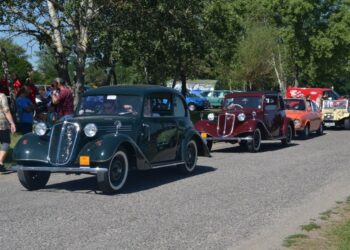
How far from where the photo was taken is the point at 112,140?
30.8ft

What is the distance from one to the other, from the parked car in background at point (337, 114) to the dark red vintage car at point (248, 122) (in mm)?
8041

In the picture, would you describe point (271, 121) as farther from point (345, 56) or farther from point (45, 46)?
point (345, 56)

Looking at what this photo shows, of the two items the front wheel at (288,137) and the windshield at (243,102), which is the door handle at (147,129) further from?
the front wheel at (288,137)

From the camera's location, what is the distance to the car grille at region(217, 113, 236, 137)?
53.6 ft

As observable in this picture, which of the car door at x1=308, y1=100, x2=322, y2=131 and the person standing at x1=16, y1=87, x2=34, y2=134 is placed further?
the car door at x1=308, y1=100, x2=322, y2=131

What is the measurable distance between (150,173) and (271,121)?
658cm

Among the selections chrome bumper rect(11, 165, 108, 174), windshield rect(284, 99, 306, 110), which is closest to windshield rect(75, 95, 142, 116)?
chrome bumper rect(11, 165, 108, 174)

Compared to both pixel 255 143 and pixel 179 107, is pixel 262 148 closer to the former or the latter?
pixel 255 143

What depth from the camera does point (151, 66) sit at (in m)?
26.0

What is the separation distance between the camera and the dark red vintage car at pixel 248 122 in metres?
16.3

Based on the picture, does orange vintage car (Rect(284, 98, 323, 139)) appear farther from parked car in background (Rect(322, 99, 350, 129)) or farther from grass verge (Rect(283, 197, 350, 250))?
grass verge (Rect(283, 197, 350, 250))

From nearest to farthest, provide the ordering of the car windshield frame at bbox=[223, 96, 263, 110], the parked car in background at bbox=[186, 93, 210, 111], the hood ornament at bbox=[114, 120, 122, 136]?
the hood ornament at bbox=[114, 120, 122, 136]
the car windshield frame at bbox=[223, 96, 263, 110]
the parked car in background at bbox=[186, 93, 210, 111]

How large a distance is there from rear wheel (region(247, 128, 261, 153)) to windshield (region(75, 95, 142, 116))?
20.7 ft

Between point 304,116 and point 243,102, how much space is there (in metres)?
4.84
